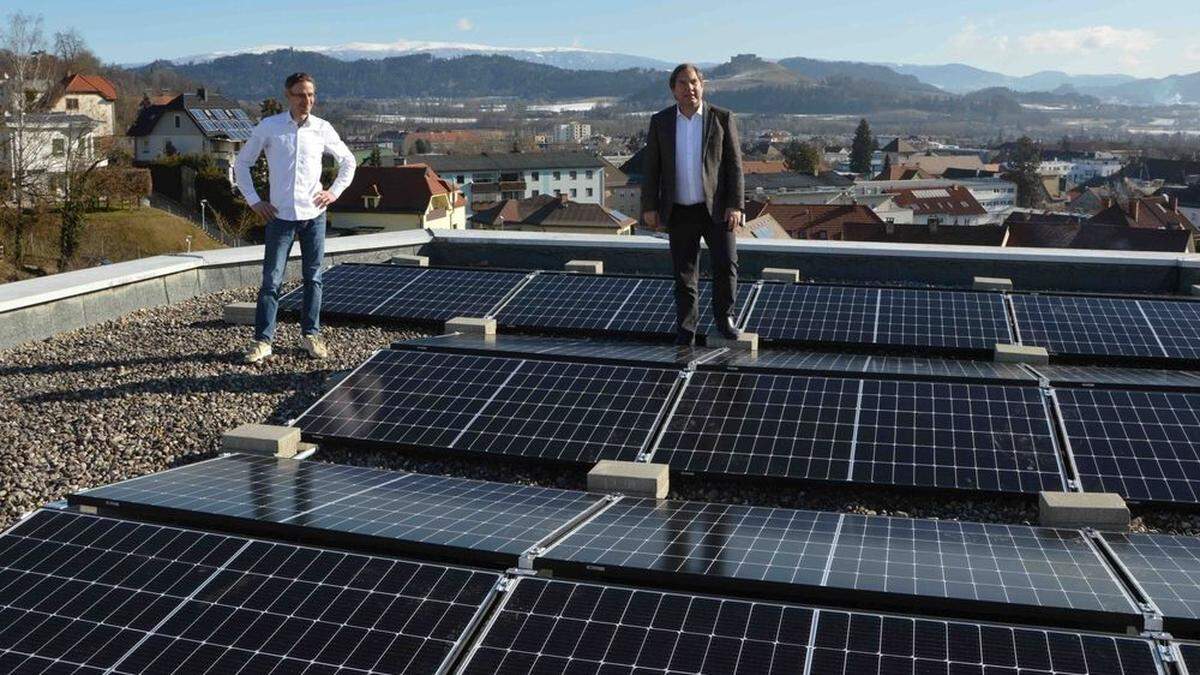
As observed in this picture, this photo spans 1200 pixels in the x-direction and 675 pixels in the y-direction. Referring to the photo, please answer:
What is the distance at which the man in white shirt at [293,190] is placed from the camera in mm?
9727

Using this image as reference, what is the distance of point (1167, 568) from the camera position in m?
5.20

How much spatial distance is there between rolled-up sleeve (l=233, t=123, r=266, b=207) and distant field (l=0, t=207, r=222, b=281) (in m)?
34.9

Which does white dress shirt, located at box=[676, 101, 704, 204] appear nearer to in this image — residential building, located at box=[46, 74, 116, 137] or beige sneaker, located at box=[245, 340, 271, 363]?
beige sneaker, located at box=[245, 340, 271, 363]

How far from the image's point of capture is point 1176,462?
698 centimetres

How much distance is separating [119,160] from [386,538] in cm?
6575

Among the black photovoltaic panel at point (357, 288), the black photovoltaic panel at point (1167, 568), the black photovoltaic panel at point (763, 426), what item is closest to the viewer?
the black photovoltaic panel at point (1167, 568)

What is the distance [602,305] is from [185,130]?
91002 millimetres

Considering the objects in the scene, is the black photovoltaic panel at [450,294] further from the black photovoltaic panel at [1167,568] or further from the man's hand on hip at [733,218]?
the black photovoltaic panel at [1167,568]

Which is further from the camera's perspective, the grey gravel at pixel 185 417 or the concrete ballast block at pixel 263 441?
the concrete ballast block at pixel 263 441

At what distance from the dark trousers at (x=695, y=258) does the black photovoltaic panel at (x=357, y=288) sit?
3876mm

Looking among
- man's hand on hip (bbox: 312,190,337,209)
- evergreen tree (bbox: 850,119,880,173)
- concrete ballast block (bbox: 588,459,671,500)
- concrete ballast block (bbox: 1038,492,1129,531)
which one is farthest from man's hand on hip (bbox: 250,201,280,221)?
evergreen tree (bbox: 850,119,880,173)

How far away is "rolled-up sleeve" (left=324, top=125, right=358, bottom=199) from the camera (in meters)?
10.1

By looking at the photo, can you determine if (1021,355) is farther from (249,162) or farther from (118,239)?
(118,239)

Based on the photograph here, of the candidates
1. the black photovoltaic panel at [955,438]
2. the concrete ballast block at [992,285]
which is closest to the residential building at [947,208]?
the concrete ballast block at [992,285]
